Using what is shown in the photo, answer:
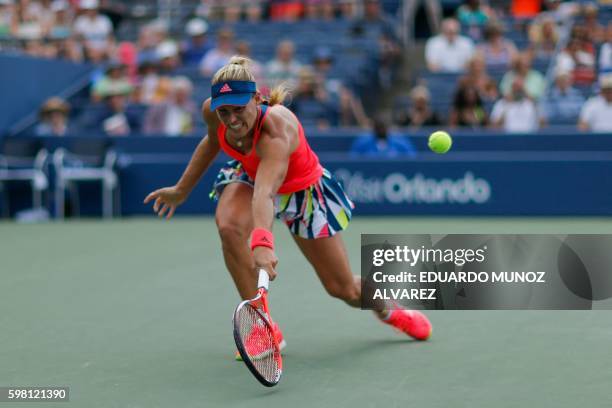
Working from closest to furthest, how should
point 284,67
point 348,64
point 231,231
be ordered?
1. point 231,231
2. point 284,67
3. point 348,64

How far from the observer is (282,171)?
4.38 m

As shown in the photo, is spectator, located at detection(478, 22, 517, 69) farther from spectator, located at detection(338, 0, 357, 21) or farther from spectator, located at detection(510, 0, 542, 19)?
spectator, located at detection(338, 0, 357, 21)

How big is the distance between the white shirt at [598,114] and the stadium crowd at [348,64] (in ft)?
0.04

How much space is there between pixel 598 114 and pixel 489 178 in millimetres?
1664

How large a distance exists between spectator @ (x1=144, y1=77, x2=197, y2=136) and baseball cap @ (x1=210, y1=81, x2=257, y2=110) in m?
9.64

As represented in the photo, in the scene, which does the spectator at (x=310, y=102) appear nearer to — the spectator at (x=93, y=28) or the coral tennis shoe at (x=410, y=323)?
the spectator at (x=93, y=28)

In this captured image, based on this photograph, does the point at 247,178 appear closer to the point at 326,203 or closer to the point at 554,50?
the point at 326,203

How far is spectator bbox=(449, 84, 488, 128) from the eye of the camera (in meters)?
12.7

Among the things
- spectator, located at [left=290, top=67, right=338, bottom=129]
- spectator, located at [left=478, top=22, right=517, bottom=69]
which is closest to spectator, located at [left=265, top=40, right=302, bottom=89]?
spectator, located at [left=290, top=67, right=338, bottom=129]

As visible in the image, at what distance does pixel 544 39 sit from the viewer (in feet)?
44.9

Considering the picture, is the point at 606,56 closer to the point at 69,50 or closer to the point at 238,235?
the point at 69,50

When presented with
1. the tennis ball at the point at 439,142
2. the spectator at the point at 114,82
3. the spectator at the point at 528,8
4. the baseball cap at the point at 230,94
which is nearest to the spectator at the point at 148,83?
the spectator at the point at 114,82

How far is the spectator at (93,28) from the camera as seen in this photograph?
55.0 feet

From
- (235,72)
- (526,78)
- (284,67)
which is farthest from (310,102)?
(235,72)
